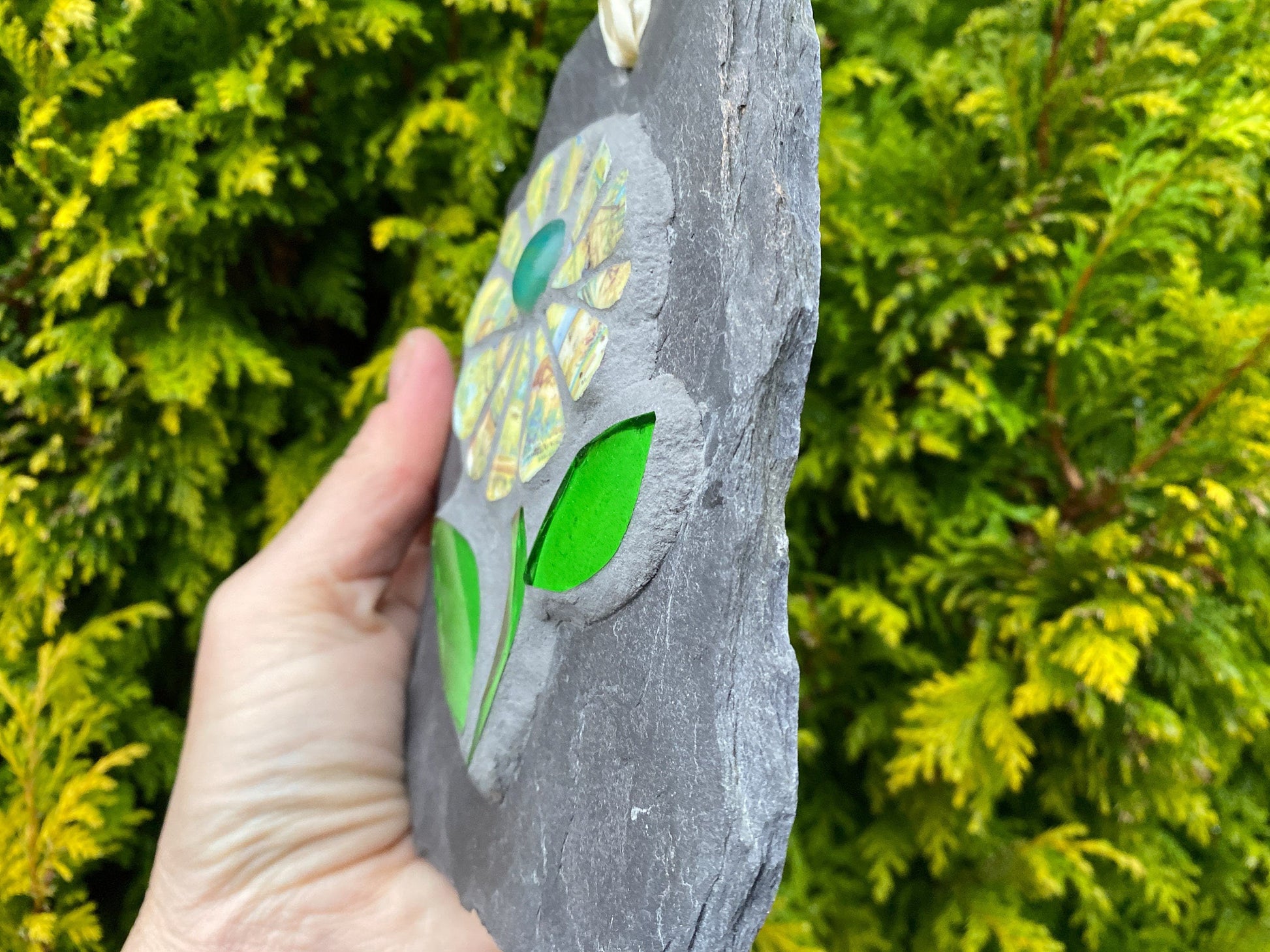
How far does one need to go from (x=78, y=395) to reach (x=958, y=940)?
2.12m

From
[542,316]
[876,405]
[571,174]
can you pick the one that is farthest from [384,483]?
[876,405]

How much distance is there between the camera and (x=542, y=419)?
3.70ft

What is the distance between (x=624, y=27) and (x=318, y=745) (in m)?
1.24

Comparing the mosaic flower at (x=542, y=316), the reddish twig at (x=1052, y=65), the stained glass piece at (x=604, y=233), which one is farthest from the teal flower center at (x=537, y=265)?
the reddish twig at (x=1052, y=65)

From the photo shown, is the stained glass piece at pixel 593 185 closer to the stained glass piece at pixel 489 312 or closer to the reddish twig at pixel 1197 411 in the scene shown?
the stained glass piece at pixel 489 312

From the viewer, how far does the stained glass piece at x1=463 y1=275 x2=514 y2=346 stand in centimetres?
138

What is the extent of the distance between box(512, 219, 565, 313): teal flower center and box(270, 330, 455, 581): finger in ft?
1.45

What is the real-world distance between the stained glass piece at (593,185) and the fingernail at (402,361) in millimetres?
651

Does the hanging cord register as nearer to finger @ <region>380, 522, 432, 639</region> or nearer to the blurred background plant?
the blurred background plant

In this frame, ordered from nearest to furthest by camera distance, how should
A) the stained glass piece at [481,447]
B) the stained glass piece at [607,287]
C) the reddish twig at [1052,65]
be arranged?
the stained glass piece at [607,287]
the stained glass piece at [481,447]
the reddish twig at [1052,65]

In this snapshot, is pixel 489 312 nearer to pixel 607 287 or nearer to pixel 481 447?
pixel 481 447

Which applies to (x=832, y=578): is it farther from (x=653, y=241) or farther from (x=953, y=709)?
(x=653, y=241)

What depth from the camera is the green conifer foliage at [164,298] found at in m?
1.55

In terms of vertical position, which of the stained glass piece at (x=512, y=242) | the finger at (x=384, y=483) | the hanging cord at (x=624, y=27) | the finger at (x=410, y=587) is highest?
the hanging cord at (x=624, y=27)
